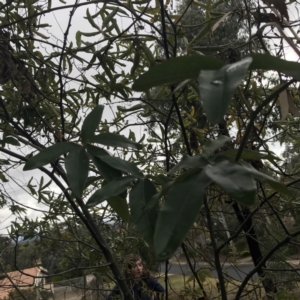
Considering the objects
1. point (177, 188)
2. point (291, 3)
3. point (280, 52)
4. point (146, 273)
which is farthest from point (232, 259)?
point (177, 188)

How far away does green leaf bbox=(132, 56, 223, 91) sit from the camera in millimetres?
316

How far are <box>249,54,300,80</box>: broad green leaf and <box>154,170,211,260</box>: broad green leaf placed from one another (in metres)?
0.11

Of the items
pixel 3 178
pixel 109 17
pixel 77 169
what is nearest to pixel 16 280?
pixel 3 178

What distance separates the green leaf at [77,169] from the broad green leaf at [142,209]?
60mm

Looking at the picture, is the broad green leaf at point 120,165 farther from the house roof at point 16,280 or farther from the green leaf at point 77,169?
the house roof at point 16,280

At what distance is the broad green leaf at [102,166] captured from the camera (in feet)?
1.50

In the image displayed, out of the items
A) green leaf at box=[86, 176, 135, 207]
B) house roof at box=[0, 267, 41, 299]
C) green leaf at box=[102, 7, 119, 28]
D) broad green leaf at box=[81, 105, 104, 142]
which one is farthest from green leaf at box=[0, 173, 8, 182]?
green leaf at box=[86, 176, 135, 207]

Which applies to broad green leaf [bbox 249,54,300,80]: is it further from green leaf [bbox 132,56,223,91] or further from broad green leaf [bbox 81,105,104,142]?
broad green leaf [bbox 81,105,104,142]

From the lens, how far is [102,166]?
46 cm

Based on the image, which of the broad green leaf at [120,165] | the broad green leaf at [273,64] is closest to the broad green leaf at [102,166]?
the broad green leaf at [120,165]

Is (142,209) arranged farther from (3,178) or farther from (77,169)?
(3,178)

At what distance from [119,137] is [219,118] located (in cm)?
25

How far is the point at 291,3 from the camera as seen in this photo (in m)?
0.98

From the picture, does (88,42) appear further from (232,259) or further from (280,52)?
(232,259)
